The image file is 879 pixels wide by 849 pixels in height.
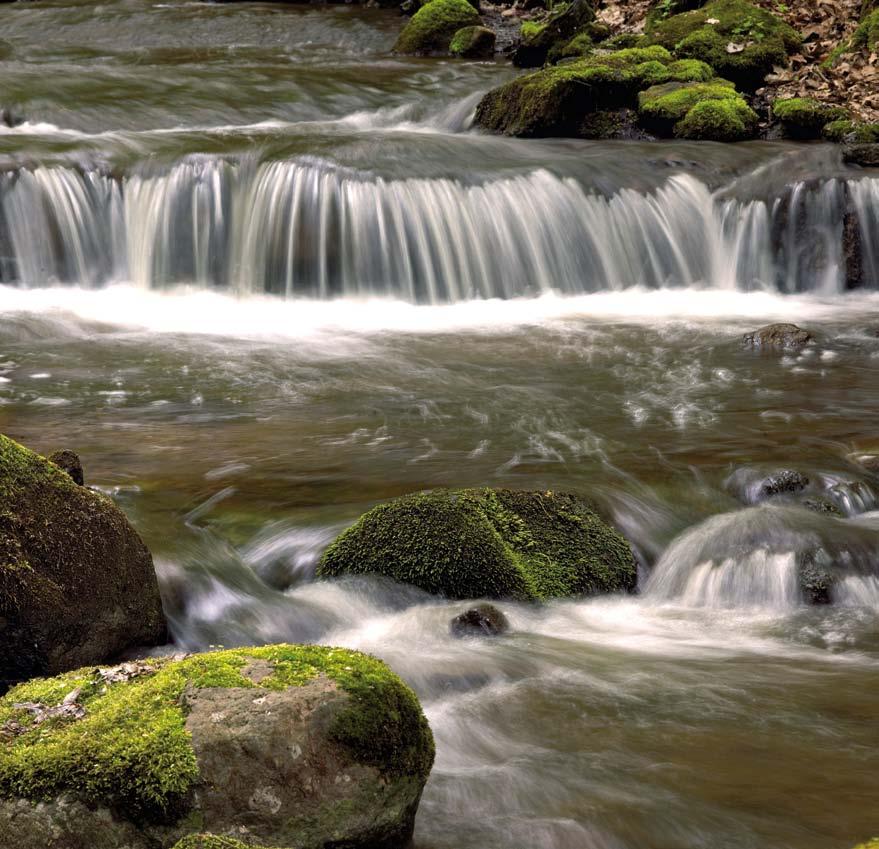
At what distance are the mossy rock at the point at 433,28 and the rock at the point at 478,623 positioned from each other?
15833 millimetres

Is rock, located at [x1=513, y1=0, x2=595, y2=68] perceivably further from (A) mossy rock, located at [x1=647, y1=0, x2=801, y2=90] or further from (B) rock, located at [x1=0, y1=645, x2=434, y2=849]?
(B) rock, located at [x1=0, y1=645, x2=434, y2=849]

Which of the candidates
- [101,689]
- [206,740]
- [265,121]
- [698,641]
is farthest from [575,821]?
[265,121]

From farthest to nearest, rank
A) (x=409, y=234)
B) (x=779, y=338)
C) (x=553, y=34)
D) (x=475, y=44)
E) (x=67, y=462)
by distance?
(x=475, y=44)
(x=553, y=34)
(x=409, y=234)
(x=779, y=338)
(x=67, y=462)

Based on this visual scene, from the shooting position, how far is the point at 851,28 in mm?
16688

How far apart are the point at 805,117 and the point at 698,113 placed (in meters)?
1.24

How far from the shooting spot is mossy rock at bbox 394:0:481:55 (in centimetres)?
1952

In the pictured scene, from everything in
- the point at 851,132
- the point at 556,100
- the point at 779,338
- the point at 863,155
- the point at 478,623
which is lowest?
the point at 478,623

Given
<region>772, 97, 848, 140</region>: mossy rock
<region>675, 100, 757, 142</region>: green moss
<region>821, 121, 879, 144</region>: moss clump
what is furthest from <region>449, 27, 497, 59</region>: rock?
<region>821, 121, 879, 144</region>: moss clump

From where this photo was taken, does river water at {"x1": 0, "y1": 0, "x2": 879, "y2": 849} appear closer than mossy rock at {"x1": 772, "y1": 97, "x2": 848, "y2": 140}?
Yes

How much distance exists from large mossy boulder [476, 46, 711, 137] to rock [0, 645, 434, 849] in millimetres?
11717

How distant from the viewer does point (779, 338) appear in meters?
10.0

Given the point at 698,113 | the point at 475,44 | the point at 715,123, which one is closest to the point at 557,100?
the point at 698,113

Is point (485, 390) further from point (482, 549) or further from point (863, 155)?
point (863, 155)

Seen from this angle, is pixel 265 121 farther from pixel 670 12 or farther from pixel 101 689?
pixel 101 689
